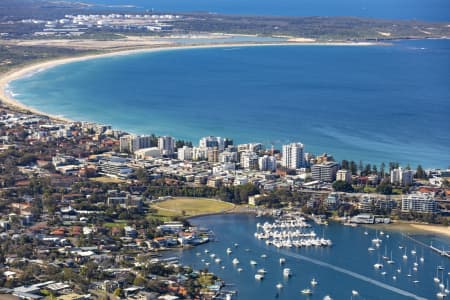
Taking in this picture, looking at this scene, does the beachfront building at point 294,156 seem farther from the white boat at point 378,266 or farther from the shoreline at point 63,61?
the shoreline at point 63,61

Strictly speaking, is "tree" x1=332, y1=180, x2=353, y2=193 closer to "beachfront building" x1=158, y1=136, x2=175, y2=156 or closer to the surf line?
the surf line

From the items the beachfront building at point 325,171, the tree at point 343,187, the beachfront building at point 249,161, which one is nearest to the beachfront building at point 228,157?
the beachfront building at point 249,161

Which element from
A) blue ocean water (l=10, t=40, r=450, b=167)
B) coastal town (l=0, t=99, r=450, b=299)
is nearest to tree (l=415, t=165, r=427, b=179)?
coastal town (l=0, t=99, r=450, b=299)

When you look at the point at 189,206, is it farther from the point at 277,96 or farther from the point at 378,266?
the point at 277,96

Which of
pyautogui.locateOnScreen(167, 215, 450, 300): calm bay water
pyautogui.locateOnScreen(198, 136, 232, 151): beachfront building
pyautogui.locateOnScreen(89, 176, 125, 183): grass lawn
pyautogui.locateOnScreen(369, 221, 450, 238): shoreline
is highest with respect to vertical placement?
pyautogui.locateOnScreen(198, 136, 232, 151): beachfront building

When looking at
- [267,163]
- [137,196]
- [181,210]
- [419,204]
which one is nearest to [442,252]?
[419,204]
